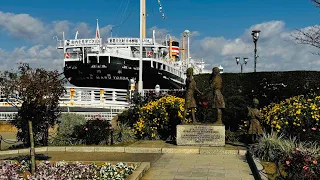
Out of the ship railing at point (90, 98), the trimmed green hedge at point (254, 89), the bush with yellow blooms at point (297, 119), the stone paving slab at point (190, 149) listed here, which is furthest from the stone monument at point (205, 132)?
the ship railing at point (90, 98)

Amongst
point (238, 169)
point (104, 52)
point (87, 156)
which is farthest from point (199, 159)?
point (104, 52)

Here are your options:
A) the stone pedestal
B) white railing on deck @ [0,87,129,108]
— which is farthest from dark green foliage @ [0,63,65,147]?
white railing on deck @ [0,87,129,108]

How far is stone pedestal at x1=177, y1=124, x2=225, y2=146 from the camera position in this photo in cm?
1245

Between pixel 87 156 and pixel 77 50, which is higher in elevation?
pixel 77 50

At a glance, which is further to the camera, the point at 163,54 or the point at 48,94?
the point at 163,54

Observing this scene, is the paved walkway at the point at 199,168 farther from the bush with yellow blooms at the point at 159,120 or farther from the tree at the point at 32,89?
the bush with yellow blooms at the point at 159,120

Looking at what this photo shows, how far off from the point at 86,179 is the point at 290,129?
6.79 meters

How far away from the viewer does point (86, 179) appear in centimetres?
796

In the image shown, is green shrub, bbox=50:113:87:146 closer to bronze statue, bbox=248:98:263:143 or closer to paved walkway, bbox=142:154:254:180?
paved walkway, bbox=142:154:254:180

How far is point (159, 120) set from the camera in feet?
47.9

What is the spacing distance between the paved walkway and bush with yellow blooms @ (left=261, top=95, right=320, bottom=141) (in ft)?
6.16

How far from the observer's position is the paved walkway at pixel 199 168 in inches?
328

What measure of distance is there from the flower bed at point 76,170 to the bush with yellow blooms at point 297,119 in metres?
5.26

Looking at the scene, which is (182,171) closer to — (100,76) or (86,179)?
(86,179)
